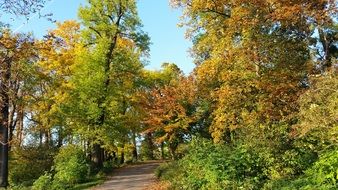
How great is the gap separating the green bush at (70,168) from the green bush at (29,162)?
16.5 feet

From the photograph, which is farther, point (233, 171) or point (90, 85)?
point (90, 85)

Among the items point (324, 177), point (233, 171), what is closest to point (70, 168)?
point (233, 171)

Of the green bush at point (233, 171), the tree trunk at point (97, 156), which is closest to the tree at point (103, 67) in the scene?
the tree trunk at point (97, 156)

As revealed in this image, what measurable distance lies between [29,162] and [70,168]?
891 centimetres

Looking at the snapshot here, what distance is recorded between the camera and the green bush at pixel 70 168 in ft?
72.3

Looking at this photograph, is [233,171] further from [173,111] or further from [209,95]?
[173,111]

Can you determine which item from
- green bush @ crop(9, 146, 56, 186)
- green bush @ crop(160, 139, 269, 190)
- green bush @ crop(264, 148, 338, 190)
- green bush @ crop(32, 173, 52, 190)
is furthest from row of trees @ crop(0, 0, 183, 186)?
green bush @ crop(264, 148, 338, 190)

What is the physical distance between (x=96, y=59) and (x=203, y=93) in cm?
804

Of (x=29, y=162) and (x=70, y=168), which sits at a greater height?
(x=29, y=162)

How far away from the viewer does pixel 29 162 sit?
3031 cm

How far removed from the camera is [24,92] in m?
26.4

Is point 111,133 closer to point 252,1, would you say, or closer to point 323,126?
point 252,1

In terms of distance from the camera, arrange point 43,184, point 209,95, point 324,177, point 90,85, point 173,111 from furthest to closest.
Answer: point 173,111, point 90,85, point 209,95, point 43,184, point 324,177

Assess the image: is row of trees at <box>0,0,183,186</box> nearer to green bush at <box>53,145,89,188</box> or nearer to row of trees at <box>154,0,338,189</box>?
green bush at <box>53,145,89,188</box>
